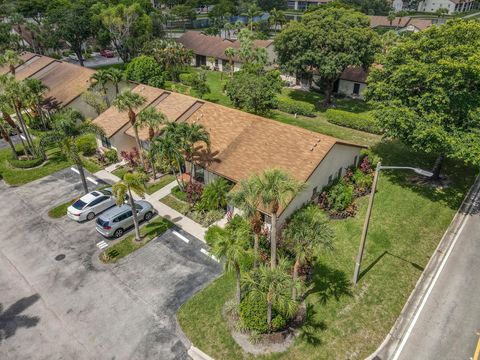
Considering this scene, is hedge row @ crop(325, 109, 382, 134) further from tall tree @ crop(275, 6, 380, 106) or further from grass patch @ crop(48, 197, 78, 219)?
grass patch @ crop(48, 197, 78, 219)

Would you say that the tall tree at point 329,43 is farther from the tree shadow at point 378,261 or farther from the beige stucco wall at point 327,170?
the tree shadow at point 378,261

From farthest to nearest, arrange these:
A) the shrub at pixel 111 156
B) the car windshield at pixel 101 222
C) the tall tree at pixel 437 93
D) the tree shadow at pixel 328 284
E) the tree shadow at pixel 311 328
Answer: the shrub at pixel 111 156 → the car windshield at pixel 101 222 → the tall tree at pixel 437 93 → the tree shadow at pixel 328 284 → the tree shadow at pixel 311 328

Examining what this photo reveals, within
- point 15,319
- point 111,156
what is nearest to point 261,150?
point 111,156

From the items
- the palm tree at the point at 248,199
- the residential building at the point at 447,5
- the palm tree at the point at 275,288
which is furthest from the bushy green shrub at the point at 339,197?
the residential building at the point at 447,5

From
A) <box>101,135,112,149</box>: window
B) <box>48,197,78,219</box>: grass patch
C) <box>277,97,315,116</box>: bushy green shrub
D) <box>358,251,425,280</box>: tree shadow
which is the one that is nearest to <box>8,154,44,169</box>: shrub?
<box>101,135,112,149</box>: window

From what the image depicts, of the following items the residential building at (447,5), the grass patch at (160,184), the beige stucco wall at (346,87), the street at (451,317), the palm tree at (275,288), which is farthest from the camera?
the residential building at (447,5)
